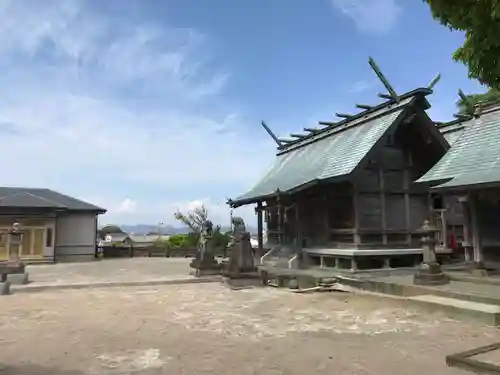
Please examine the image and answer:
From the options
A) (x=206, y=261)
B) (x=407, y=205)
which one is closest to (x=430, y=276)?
(x=407, y=205)

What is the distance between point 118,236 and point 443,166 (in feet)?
171

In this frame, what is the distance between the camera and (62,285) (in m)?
15.0

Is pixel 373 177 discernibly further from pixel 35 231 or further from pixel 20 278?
pixel 35 231

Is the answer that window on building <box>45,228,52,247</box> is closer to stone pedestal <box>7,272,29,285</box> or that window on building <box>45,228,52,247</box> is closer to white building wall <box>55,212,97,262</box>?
white building wall <box>55,212,97,262</box>

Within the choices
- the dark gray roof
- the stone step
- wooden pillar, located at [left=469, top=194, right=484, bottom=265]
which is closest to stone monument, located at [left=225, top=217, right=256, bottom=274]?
the stone step

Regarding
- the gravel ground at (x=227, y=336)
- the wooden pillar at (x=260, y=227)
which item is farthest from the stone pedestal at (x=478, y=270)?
the wooden pillar at (x=260, y=227)

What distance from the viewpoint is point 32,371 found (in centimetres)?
563

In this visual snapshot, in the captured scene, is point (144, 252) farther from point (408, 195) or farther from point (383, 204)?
point (408, 195)

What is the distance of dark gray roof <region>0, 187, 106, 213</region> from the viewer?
1073 inches

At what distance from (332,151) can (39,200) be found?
1971cm

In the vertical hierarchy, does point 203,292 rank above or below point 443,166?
below

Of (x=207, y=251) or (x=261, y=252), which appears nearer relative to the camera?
(x=207, y=251)

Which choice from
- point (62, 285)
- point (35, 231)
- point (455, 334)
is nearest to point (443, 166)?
point (455, 334)

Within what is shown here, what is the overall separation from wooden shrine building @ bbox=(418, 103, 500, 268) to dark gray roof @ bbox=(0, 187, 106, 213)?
74.3ft
